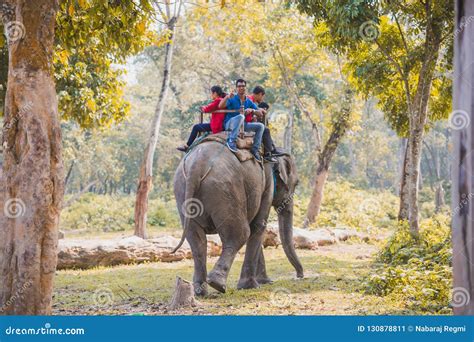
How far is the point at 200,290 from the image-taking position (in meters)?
8.24

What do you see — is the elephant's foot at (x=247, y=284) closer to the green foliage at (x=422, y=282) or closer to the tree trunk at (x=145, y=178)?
the green foliage at (x=422, y=282)

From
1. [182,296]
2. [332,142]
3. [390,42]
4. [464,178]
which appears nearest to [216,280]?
[182,296]

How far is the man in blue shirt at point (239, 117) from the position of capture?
28.1ft

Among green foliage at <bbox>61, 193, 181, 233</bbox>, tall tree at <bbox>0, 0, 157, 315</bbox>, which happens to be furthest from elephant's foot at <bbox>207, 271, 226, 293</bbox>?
green foliage at <bbox>61, 193, 181, 233</bbox>

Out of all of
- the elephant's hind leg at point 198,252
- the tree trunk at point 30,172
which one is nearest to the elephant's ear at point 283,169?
the elephant's hind leg at point 198,252

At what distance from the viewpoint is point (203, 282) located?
8367 millimetres

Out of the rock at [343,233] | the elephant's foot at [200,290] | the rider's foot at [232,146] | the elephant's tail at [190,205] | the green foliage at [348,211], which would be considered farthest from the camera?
the green foliage at [348,211]

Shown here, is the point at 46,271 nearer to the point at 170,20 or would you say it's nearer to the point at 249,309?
the point at 249,309

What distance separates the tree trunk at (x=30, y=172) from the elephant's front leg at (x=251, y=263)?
13.4ft

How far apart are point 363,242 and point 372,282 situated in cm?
1184

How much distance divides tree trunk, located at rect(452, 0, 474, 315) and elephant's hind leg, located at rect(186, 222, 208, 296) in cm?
439

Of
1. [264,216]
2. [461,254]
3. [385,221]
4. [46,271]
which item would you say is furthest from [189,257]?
[385,221]

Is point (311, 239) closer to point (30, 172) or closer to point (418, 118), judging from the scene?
point (418, 118)

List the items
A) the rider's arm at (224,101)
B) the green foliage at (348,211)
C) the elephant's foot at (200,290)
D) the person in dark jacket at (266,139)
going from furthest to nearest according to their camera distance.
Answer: the green foliage at (348,211) → the person in dark jacket at (266,139) → the rider's arm at (224,101) → the elephant's foot at (200,290)
